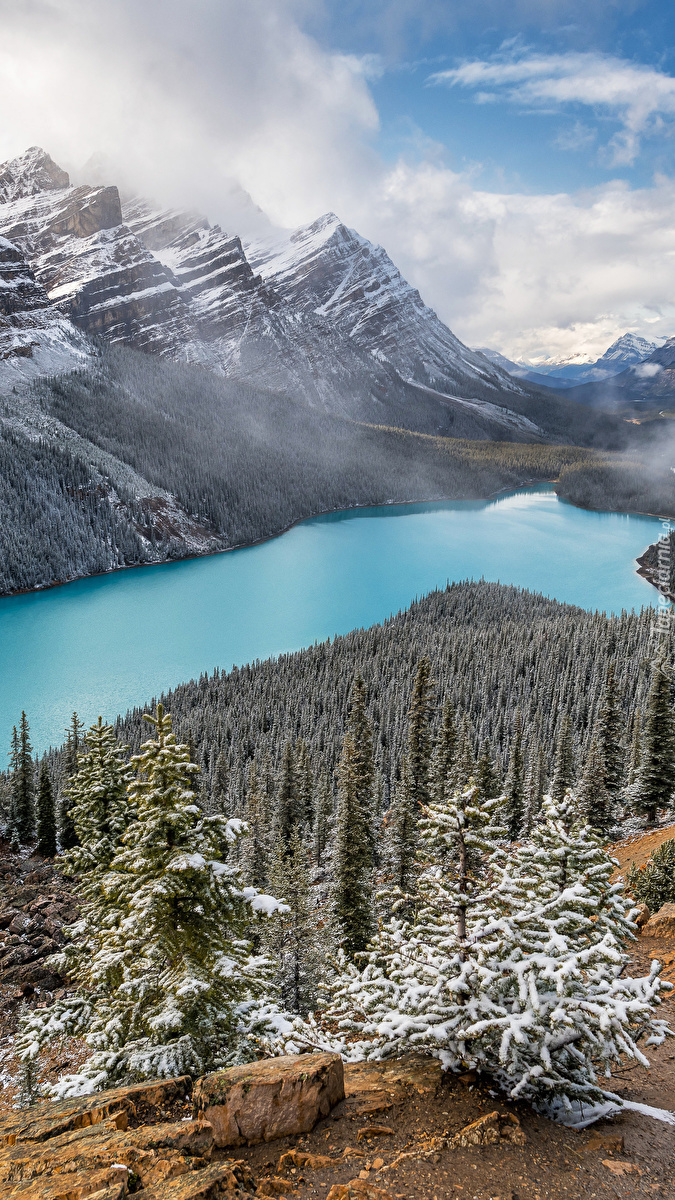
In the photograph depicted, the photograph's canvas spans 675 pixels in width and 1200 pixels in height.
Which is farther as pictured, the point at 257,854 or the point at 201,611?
the point at 201,611

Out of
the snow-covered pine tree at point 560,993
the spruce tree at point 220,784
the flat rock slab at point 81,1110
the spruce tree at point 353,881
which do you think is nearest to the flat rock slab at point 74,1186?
the flat rock slab at point 81,1110

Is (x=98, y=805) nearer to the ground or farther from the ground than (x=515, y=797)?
farther from the ground

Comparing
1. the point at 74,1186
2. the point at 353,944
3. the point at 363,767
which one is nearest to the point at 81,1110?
the point at 74,1186

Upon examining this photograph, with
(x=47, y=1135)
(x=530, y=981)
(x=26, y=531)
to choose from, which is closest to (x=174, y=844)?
(x=47, y=1135)

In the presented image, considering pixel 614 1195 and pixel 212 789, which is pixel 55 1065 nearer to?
pixel 614 1195

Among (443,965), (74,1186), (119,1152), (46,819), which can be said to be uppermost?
(443,965)

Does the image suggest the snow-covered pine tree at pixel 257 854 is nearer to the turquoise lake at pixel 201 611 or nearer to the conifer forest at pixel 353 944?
the conifer forest at pixel 353 944

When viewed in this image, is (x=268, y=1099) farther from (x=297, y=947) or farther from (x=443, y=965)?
(x=297, y=947)
